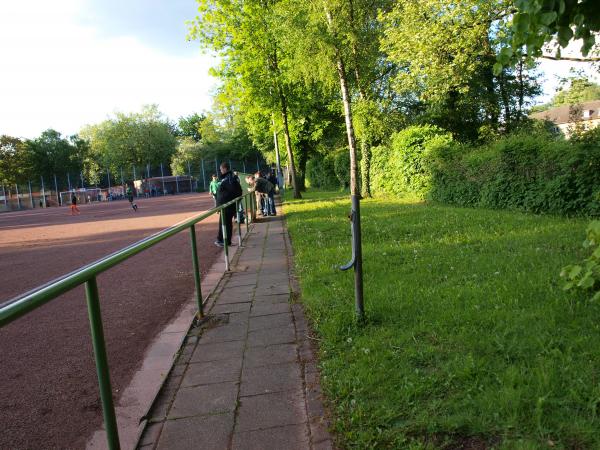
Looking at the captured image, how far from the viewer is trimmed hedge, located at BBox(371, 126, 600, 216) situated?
8883 mm

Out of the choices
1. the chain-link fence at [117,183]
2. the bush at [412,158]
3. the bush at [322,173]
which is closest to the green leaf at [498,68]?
the bush at [412,158]

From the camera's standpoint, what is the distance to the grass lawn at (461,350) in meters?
2.30

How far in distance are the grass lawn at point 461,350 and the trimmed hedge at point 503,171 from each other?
1974 millimetres

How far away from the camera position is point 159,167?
70250mm

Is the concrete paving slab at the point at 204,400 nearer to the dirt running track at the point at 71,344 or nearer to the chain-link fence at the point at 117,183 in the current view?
the dirt running track at the point at 71,344

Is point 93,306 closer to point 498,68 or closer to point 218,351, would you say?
point 218,351

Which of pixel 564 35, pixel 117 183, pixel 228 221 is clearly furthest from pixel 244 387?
pixel 117 183

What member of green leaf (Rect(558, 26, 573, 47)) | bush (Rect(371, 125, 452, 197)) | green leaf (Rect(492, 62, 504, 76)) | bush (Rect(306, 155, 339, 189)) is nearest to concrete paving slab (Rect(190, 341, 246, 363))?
green leaf (Rect(492, 62, 504, 76))

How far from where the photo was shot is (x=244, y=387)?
3004 mm

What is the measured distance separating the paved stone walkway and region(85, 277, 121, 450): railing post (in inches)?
12.6

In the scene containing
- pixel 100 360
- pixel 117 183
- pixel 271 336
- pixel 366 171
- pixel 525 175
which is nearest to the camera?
pixel 100 360

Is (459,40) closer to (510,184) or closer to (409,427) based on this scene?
(510,184)

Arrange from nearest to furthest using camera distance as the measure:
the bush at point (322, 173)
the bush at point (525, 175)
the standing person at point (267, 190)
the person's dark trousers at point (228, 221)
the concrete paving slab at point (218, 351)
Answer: the concrete paving slab at point (218, 351)
the person's dark trousers at point (228, 221)
the bush at point (525, 175)
the standing person at point (267, 190)
the bush at point (322, 173)

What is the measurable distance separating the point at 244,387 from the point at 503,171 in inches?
410
